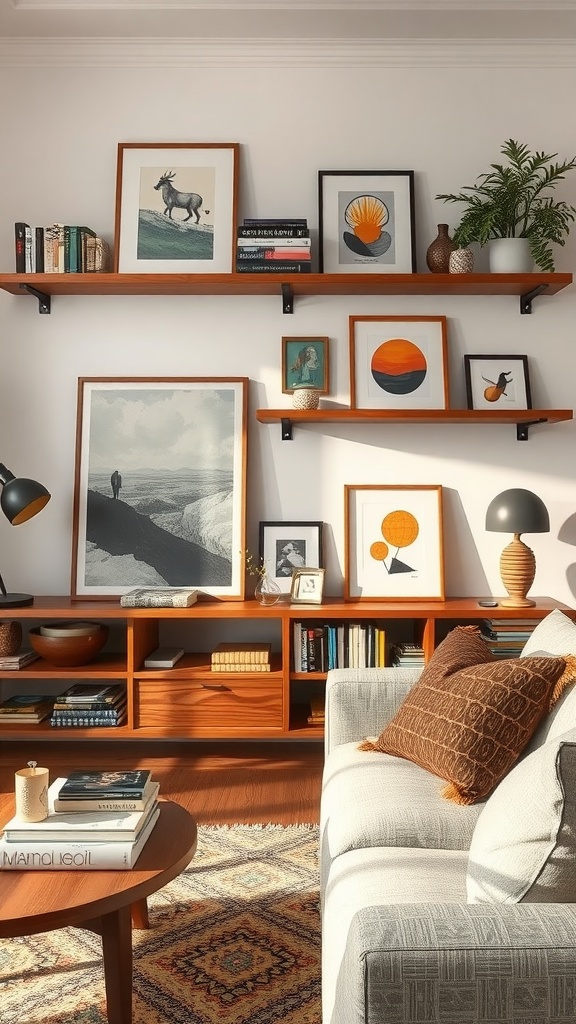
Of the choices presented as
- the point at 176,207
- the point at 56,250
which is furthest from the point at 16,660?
the point at 176,207

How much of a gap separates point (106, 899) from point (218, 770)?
1.85 meters

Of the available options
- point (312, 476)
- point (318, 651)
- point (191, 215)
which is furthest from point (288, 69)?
point (318, 651)

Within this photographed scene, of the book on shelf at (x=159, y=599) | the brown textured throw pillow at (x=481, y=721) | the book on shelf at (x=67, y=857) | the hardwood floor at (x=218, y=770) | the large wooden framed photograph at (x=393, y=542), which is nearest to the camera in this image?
the book on shelf at (x=67, y=857)

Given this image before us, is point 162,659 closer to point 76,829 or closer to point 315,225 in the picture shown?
point 76,829

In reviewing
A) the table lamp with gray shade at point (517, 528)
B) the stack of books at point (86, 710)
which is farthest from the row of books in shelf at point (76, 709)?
the table lamp with gray shade at point (517, 528)

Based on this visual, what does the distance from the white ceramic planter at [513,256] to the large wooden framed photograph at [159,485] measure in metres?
1.14

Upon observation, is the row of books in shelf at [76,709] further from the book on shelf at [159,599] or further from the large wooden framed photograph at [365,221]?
the large wooden framed photograph at [365,221]

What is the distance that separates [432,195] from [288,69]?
81cm

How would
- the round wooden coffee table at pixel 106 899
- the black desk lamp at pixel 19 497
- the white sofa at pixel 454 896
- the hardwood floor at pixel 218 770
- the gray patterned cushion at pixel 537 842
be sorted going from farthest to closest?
the black desk lamp at pixel 19 497 < the hardwood floor at pixel 218 770 < the round wooden coffee table at pixel 106 899 < the gray patterned cushion at pixel 537 842 < the white sofa at pixel 454 896

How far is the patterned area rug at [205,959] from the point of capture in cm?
185

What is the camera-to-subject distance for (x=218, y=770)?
3426 mm

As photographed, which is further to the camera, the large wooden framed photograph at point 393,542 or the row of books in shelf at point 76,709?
the large wooden framed photograph at point 393,542

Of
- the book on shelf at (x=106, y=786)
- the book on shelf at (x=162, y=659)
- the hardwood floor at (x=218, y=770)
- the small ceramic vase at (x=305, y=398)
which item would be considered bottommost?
the hardwood floor at (x=218, y=770)

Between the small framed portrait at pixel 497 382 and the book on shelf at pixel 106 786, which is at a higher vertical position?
the small framed portrait at pixel 497 382
